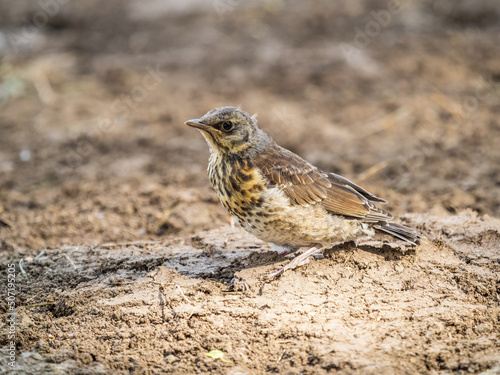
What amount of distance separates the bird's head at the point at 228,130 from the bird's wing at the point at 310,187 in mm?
213

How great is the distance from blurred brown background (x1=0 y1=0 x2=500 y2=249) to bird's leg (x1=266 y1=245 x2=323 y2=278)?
1885mm

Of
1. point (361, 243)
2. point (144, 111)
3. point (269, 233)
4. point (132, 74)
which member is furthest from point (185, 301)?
point (132, 74)

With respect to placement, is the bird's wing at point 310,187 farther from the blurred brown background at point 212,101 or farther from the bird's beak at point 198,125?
the blurred brown background at point 212,101

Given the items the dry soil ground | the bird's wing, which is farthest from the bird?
the dry soil ground

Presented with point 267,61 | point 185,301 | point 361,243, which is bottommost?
point 185,301

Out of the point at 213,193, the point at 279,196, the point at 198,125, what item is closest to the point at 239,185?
the point at 279,196

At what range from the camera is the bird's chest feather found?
5195 millimetres

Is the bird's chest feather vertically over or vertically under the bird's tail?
under

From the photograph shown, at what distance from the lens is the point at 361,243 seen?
5.90 m

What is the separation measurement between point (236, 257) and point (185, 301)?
107 centimetres

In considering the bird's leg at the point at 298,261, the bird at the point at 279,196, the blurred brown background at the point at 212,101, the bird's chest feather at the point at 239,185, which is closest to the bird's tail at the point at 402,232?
the bird at the point at 279,196

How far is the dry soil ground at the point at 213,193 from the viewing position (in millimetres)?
4445

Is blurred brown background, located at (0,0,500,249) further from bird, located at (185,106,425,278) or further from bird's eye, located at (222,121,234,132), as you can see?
bird's eye, located at (222,121,234,132)

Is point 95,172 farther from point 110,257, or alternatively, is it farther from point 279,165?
point 279,165
